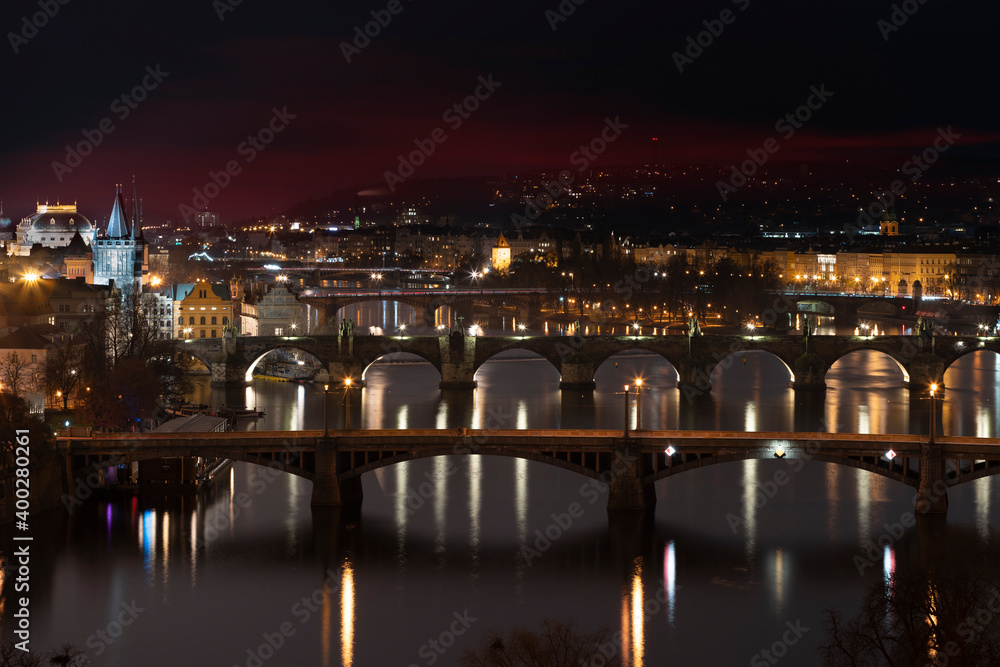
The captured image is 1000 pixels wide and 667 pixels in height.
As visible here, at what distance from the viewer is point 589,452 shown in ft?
72.7

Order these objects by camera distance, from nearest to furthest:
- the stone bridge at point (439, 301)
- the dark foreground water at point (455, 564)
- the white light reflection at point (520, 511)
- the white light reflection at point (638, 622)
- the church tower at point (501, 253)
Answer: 1. the white light reflection at point (638, 622)
2. the dark foreground water at point (455, 564)
3. the white light reflection at point (520, 511)
4. the stone bridge at point (439, 301)
5. the church tower at point (501, 253)

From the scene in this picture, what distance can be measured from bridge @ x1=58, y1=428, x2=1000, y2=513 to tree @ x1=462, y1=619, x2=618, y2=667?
16.2 ft

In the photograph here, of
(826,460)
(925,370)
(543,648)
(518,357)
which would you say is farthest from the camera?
(518,357)

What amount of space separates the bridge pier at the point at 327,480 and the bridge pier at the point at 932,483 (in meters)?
8.87

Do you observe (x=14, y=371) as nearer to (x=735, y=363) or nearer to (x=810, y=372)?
(x=810, y=372)

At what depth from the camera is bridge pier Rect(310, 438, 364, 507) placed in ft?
73.2

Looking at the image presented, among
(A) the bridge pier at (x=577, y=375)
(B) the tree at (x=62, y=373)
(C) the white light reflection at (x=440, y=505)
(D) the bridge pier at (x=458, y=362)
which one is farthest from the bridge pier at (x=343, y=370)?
(C) the white light reflection at (x=440, y=505)

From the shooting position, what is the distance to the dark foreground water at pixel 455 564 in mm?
17297

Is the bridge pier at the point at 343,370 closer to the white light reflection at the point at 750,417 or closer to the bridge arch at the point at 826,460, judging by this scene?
the white light reflection at the point at 750,417

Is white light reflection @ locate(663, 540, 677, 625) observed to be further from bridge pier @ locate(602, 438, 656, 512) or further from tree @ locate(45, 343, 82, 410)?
tree @ locate(45, 343, 82, 410)

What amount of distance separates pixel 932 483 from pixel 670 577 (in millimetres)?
4918

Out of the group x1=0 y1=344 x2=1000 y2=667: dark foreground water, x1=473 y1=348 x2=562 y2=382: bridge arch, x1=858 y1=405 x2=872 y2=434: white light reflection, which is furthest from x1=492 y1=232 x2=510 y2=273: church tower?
x1=0 y1=344 x2=1000 y2=667: dark foreground water

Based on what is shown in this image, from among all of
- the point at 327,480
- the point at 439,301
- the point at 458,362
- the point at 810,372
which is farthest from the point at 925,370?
the point at 439,301

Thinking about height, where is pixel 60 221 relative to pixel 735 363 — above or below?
above
